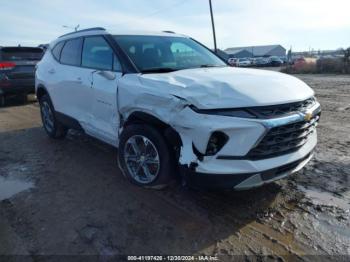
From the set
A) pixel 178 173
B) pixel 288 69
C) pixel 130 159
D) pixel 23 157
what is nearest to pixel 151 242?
pixel 178 173

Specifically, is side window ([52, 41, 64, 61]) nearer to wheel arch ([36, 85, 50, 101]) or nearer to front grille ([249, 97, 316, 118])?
wheel arch ([36, 85, 50, 101])

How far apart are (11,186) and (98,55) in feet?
6.74

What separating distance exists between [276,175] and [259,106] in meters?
0.71

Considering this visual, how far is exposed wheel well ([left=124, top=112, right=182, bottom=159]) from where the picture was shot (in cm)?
325

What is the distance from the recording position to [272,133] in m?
2.93

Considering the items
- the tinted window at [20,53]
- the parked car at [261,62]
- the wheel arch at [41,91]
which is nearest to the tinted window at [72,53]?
the wheel arch at [41,91]

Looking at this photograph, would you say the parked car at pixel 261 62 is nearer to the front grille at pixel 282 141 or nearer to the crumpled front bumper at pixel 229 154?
the front grille at pixel 282 141

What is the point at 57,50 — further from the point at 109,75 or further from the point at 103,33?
the point at 109,75

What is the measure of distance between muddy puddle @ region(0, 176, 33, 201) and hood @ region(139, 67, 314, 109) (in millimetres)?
2078

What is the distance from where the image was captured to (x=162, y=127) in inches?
137

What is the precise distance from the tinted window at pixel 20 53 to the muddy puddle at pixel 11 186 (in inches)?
269

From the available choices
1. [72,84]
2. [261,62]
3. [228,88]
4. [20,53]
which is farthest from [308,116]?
[261,62]

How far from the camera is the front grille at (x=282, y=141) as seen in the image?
9.71 ft

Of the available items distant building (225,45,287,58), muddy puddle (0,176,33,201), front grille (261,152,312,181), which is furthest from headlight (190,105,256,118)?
distant building (225,45,287,58)
